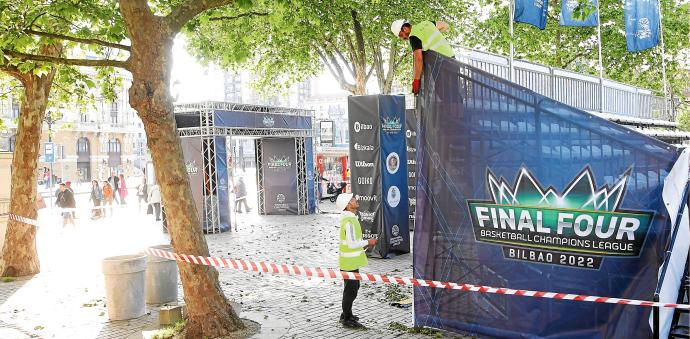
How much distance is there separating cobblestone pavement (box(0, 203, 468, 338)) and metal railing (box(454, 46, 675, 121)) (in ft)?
14.9

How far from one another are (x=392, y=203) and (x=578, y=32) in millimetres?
18190

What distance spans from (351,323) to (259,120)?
14.1 metres

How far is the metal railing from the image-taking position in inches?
470

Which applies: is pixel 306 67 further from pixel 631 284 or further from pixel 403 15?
pixel 631 284

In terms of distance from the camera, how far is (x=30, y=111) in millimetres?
12375

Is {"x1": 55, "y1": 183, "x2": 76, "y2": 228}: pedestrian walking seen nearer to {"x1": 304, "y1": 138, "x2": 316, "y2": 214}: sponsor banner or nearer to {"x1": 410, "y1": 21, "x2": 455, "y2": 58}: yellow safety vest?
{"x1": 304, "y1": 138, "x2": 316, "y2": 214}: sponsor banner

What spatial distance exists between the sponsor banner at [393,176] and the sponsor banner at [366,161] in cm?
15

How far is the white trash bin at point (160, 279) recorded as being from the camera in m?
10.0

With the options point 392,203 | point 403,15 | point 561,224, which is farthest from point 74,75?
point 403,15

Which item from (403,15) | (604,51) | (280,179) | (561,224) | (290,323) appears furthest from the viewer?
(604,51)

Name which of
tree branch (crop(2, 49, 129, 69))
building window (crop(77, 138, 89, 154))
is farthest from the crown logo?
building window (crop(77, 138, 89, 154))

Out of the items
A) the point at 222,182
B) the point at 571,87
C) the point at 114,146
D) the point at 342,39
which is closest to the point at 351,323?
the point at 571,87

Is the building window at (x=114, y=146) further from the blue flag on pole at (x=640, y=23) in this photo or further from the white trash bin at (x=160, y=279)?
the white trash bin at (x=160, y=279)

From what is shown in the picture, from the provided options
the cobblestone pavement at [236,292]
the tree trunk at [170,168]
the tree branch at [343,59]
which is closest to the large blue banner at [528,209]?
the cobblestone pavement at [236,292]
